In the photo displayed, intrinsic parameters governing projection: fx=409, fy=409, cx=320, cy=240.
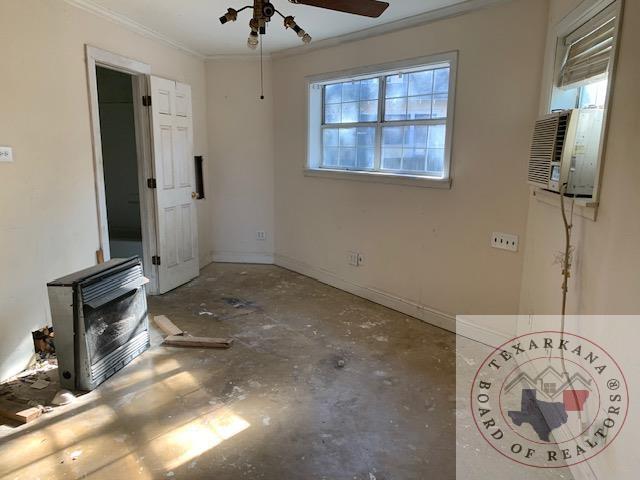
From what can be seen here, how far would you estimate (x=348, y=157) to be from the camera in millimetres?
4352

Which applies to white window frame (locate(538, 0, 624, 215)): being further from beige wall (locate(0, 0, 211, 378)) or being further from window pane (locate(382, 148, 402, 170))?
beige wall (locate(0, 0, 211, 378))

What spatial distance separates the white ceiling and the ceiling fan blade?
2.69ft

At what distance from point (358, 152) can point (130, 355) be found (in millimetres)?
2784

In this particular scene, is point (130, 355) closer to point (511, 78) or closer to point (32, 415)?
point (32, 415)

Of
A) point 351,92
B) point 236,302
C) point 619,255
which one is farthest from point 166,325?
point 619,255

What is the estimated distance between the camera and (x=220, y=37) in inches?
162

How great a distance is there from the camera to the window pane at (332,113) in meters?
4.40

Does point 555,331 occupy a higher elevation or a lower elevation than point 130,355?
higher

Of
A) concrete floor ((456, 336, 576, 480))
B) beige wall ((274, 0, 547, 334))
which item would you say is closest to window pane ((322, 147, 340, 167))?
beige wall ((274, 0, 547, 334))

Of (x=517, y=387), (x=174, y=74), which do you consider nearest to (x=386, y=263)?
(x=517, y=387)

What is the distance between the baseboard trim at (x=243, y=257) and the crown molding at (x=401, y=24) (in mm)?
2450

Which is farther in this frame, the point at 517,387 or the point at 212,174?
the point at 212,174

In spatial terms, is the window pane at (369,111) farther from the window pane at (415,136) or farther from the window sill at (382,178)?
the window sill at (382,178)

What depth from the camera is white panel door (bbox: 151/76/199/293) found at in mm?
4039
